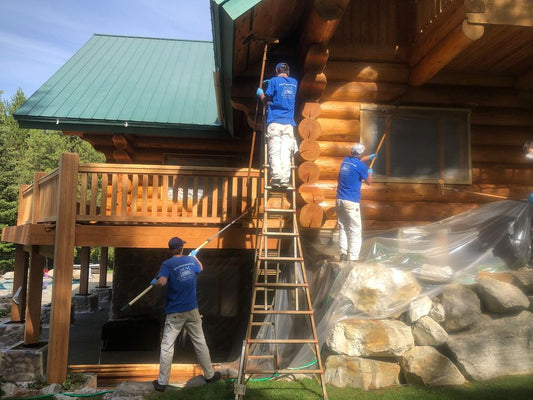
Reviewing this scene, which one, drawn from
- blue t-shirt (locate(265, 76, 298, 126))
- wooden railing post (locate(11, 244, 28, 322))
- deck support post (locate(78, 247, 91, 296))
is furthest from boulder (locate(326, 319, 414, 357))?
deck support post (locate(78, 247, 91, 296))

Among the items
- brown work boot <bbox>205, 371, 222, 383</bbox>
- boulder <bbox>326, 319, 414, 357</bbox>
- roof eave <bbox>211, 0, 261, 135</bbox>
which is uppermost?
roof eave <bbox>211, 0, 261, 135</bbox>

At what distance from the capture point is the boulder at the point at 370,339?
537 centimetres

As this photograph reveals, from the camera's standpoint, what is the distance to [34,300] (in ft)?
25.6

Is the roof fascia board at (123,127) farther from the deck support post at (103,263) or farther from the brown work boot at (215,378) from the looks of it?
the deck support post at (103,263)

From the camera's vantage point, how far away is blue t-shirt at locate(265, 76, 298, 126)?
6227mm

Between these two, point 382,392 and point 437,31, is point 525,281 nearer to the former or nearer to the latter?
point 382,392

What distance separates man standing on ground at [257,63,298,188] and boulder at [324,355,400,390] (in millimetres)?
2426

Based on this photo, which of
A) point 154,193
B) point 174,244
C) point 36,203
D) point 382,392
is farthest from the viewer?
point 36,203

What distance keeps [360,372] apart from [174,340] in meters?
2.44

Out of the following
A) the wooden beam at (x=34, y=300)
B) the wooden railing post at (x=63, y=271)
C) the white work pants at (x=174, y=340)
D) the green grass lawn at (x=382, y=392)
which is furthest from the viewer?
the wooden beam at (x=34, y=300)

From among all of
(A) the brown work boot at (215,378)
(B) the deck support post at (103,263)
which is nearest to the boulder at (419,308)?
(A) the brown work boot at (215,378)

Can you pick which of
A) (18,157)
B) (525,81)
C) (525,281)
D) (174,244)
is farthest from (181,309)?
(18,157)

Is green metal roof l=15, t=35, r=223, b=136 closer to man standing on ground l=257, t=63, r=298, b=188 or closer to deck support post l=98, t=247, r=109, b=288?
man standing on ground l=257, t=63, r=298, b=188

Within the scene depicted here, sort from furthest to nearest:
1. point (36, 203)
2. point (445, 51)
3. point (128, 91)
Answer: point (128, 91) → point (36, 203) → point (445, 51)
